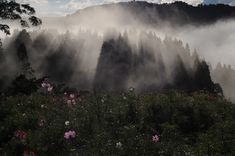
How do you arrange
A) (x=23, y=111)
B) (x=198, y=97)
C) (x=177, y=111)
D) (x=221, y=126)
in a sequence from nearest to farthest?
(x=221, y=126), (x=177, y=111), (x=23, y=111), (x=198, y=97)

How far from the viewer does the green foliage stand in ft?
32.7

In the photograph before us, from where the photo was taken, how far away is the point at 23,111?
1379cm

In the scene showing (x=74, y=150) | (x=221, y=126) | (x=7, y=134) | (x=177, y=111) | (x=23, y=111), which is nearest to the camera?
(x=74, y=150)

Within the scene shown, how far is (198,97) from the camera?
50.9 ft

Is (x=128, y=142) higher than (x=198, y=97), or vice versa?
(x=128, y=142)

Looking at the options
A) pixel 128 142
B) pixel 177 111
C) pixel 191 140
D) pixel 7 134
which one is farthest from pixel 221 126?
pixel 7 134

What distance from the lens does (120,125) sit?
454 inches

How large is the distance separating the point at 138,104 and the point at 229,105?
10.7 feet

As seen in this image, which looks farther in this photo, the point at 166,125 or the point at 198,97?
the point at 198,97

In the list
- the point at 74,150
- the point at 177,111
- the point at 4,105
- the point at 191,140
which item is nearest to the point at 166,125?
the point at 191,140

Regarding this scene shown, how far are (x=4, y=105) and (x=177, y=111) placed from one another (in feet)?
17.5

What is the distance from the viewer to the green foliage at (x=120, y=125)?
995 centimetres

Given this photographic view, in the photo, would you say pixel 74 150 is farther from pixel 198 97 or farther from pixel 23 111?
pixel 198 97

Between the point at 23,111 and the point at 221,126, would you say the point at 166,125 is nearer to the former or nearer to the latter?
the point at 221,126
